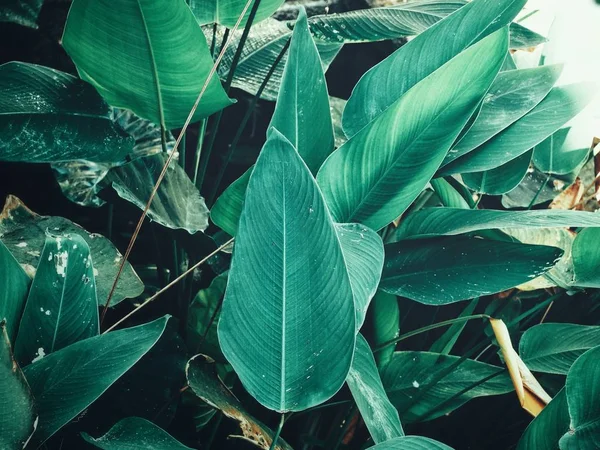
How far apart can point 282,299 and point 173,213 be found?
271 millimetres

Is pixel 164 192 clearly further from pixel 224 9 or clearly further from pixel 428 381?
pixel 428 381

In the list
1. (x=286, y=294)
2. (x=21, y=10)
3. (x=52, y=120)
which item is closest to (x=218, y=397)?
(x=286, y=294)

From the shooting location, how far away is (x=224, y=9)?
2.44 ft

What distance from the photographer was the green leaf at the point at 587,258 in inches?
28.0

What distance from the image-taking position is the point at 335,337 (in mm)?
433

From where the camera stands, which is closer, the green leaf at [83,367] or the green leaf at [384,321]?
the green leaf at [83,367]

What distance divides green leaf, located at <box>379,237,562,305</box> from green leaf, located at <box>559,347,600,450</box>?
0.11 metres

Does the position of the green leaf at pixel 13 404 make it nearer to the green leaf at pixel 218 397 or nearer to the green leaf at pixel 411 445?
the green leaf at pixel 218 397

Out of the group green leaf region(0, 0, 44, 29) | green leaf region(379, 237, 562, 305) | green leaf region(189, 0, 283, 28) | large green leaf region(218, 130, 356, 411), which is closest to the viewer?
large green leaf region(218, 130, 356, 411)

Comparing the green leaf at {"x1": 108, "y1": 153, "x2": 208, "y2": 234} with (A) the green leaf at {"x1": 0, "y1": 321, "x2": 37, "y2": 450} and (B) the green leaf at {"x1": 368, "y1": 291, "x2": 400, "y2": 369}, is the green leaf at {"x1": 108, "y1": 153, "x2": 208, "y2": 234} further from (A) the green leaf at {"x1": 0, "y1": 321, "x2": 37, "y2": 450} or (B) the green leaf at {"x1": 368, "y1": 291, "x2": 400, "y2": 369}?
(B) the green leaf at {"x1": 368, "y1": 291, "x2": 400, "y2": 369}

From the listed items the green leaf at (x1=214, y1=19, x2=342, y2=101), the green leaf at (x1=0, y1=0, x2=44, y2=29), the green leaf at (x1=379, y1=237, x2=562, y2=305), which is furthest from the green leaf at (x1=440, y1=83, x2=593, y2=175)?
the green leaf at (x1=0, y1=0, x2=44, y2=29)

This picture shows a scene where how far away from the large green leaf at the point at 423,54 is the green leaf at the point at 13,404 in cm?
48

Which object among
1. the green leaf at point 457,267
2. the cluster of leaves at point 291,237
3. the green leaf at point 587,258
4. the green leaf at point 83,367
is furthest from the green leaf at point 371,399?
the green leaf at point 587,258

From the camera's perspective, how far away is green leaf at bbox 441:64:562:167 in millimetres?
682
